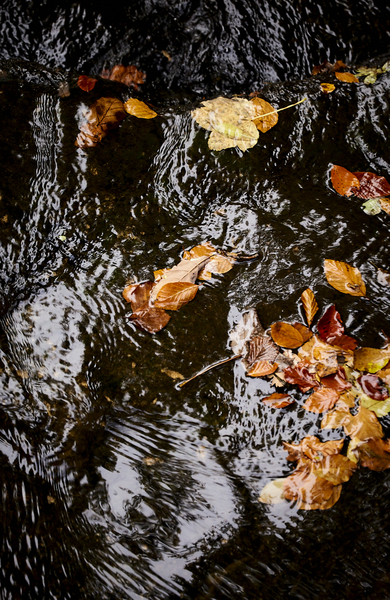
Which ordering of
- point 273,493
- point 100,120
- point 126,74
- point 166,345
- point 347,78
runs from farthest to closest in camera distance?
point 126,74 → point 347,78 → point 100,120 → point 166,345 → point 273,493

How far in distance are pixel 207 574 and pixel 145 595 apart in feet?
0.89

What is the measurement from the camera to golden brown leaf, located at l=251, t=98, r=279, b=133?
2325mm

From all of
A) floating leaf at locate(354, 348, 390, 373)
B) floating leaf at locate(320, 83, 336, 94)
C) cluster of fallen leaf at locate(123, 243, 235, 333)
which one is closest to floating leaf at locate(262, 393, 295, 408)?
floating leaf at locate(354, 348, 390, 373)

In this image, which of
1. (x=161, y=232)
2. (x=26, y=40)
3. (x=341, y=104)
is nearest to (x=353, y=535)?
(x=161, y=232)

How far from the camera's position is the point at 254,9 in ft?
9.21

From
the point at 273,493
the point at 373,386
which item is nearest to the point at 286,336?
the point at 373,386

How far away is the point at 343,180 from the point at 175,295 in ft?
4.03

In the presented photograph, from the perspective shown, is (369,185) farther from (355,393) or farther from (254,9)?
(254,9)

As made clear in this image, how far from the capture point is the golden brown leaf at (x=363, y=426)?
1607 mm

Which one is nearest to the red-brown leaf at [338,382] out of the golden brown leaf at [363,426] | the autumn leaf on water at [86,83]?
the golden brown leaf at [363,426]

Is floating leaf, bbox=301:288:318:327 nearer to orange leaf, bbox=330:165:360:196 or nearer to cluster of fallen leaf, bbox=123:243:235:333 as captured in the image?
cluster of fallen leaf, bbox=123:243:235:333

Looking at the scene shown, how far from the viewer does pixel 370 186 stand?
2.20 metres

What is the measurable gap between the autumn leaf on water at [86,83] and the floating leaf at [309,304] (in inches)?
75.7

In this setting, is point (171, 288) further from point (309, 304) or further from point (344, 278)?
point (344, 278)
